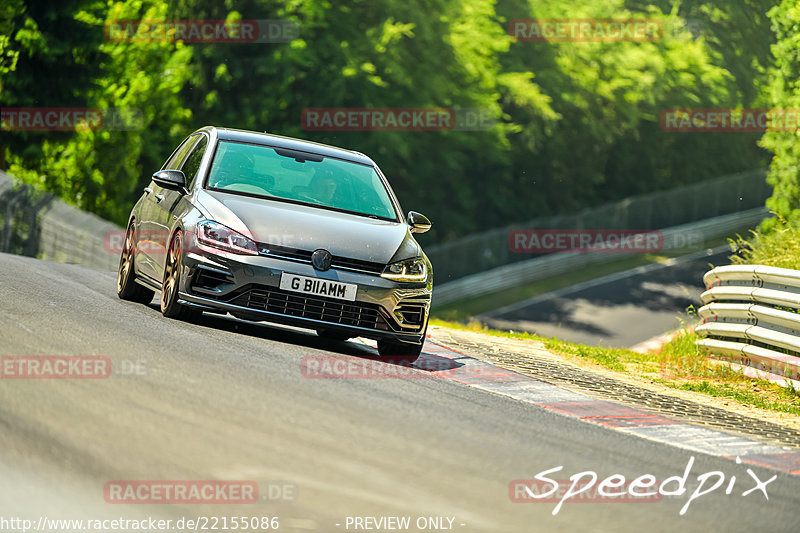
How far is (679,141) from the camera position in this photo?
195 ft

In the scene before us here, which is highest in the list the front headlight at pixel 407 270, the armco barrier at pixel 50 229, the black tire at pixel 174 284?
the front headlight at pixel 407 270

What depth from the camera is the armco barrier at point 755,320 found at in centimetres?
1182

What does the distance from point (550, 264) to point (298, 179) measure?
3975 cm

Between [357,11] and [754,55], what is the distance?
86.6ft

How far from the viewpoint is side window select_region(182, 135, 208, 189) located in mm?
10969

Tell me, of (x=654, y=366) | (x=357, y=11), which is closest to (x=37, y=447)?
(x=654, y=366)

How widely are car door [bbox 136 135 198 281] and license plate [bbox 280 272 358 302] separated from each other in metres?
1.65

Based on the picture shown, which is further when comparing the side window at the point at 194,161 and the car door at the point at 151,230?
the side window at the point at 194,161

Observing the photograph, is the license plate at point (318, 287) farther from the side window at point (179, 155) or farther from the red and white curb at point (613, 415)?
the side window at point (179, 155)

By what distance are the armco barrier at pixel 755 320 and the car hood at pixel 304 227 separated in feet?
13.5

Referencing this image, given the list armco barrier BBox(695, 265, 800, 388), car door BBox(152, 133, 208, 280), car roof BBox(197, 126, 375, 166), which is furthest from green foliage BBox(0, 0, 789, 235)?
armco barrier BBox(695, 265, 800, 388)

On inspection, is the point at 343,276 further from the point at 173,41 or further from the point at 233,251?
the point at 173,41

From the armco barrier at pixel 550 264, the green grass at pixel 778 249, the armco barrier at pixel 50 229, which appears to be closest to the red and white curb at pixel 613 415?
the green grass at pixel 778 249

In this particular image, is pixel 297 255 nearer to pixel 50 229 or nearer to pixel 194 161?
pixel 194 161
